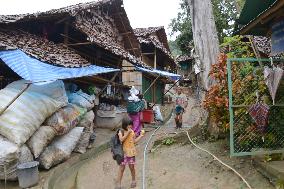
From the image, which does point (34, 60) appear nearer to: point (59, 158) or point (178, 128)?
point (59, 158)

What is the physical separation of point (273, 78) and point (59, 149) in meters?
5.24

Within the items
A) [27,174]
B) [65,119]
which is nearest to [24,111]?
[65,119]

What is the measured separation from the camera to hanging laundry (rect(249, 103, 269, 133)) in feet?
18.6

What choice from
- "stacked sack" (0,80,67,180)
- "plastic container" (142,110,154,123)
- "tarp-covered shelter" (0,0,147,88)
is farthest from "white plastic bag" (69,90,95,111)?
"plastic container" (142,110,154,123)

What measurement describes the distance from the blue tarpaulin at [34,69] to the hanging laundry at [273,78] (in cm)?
469

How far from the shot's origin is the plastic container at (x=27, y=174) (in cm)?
670

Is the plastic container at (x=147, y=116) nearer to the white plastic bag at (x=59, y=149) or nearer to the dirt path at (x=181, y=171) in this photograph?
the dirt path at (x=181, y=171)

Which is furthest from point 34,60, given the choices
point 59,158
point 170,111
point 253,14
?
point 170,111

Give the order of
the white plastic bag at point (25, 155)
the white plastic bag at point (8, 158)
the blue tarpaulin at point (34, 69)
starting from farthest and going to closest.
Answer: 1. the blue tarpaulin at point (34, 69)
2. the white plastic bag at point (25, 155)
3. the white plastic bag at point (8, 158)

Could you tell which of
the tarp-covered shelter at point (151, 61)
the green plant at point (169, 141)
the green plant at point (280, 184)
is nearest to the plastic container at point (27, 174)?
the green plant at point (169, 141)

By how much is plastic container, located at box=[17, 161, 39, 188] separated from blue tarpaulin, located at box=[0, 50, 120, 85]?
5.92 feet

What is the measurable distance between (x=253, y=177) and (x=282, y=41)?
244 centimetres

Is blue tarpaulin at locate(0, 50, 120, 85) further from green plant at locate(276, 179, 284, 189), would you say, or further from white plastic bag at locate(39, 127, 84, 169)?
green plant at locate(276, 179, 284, 189)

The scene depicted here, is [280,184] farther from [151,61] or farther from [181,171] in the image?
[151,61]
